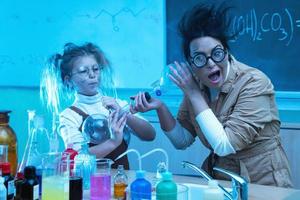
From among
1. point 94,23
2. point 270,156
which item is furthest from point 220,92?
point 94,23

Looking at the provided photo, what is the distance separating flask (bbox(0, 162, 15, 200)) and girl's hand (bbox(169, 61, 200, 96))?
81 centimetres

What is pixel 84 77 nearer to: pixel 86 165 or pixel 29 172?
pixel 86 165

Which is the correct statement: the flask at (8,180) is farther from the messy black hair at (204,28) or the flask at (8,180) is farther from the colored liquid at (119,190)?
the messy black hair at (204,28)

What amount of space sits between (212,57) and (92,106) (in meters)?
0.71

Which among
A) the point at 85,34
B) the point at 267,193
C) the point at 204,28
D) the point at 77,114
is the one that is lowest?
the point at 267,193

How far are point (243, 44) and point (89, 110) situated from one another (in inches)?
35.6

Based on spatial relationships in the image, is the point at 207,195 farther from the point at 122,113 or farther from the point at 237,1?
the point at 237,1

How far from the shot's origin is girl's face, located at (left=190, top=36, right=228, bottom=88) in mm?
1793

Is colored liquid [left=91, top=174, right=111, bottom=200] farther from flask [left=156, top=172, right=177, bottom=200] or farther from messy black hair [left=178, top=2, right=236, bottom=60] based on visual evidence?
messy black hair [left=178, top=2, right=236, bottom=60]

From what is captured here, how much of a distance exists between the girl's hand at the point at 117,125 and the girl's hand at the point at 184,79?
33cm

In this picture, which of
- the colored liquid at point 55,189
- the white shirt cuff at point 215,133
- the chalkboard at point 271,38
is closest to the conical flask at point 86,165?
the colored liquid at point 55,189

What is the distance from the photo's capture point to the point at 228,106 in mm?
1796

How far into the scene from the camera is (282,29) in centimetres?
227

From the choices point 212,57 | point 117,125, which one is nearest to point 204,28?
point 212,57
